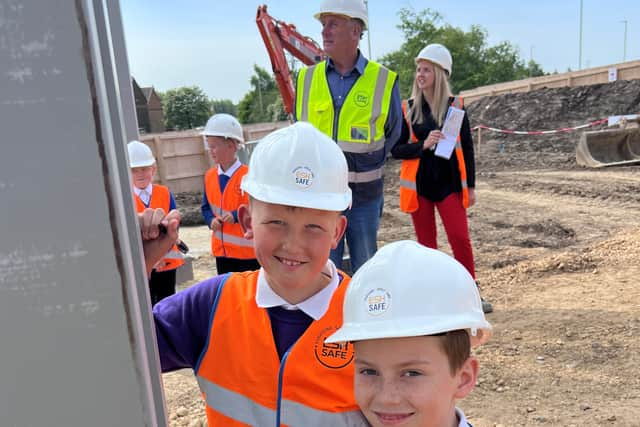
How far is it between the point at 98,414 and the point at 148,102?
68117 millimetres

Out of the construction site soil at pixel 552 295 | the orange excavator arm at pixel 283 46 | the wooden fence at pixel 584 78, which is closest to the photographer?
the construction site soil at pixel 552 295

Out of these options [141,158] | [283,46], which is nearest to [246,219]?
[141,158]

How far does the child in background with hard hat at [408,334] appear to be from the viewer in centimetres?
131

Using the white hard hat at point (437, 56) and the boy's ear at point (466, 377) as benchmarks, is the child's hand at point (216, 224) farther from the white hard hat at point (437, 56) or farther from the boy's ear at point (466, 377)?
the boy's ear at point (466, 377)

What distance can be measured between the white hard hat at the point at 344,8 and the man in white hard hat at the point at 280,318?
2389mm

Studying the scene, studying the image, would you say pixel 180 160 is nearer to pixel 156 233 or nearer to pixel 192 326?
pixel 192 326

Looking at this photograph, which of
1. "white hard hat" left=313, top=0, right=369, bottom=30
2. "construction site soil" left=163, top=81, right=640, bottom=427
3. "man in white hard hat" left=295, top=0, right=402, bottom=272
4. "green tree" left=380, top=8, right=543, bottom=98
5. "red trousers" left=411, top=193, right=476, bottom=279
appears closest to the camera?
"construction site soil" left=163, top=81, right=640, bottom=427

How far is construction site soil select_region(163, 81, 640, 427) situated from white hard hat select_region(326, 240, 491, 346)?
2093 millimetres

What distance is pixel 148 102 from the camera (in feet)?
210

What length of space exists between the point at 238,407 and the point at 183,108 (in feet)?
225

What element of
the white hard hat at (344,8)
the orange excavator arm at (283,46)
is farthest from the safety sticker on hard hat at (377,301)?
the orange excavator arm at (283,46)

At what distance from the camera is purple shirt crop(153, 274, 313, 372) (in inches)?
57.5

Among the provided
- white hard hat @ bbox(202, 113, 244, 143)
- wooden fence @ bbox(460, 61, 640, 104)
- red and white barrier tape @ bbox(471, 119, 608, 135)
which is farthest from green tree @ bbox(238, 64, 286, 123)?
white hard hat @ bbox(202, 113, 244, 143)

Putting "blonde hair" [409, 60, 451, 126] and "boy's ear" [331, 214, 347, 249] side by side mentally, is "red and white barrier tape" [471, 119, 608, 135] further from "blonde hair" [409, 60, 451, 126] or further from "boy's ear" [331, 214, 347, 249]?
"boy's ear" [331, 214, 347, 249]
